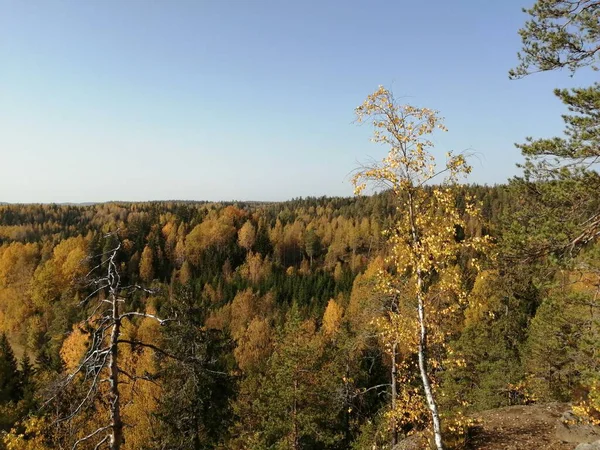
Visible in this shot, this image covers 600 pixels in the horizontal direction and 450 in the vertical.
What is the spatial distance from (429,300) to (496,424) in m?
8.65

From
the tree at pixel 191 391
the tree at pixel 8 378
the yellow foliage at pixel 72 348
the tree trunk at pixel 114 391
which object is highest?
the tree trunk at pixel 114 391

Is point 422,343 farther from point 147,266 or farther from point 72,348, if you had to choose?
point 147,266

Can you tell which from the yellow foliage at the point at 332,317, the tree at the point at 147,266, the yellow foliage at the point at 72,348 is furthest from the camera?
the tree at the point at 147,266

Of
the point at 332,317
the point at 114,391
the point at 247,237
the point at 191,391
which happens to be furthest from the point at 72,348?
the point at 247,237

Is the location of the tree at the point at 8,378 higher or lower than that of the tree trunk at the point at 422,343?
lower

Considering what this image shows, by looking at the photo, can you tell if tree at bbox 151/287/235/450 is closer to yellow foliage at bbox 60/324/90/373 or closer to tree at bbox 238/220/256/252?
yellow foliage at bbox 60/324/90/373

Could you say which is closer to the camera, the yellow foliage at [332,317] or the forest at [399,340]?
the forest at [399,340]

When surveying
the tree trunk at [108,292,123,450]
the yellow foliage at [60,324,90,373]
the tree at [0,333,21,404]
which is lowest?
the yellow foliage at [60,324,90,373]

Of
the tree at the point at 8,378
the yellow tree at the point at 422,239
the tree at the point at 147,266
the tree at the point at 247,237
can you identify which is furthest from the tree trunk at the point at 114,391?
the tree at the point at 247,237

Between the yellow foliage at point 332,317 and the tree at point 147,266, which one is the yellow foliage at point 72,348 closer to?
the yellow foliage at point 332,317

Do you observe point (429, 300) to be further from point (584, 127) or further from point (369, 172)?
point (584, 127)

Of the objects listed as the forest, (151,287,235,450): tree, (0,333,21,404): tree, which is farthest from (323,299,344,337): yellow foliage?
(151,287,235,450): tree

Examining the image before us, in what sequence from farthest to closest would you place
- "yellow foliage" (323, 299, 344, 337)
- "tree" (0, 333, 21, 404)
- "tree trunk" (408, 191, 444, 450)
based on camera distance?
"yellow foliage" (323, 299, 344, 337) → "tree" (0, 333, 21, 404) → "tree trunk" (408, 191, 444, 450)

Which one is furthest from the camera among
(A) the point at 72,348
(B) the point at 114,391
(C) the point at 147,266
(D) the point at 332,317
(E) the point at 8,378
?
(C) the point at 147,266
